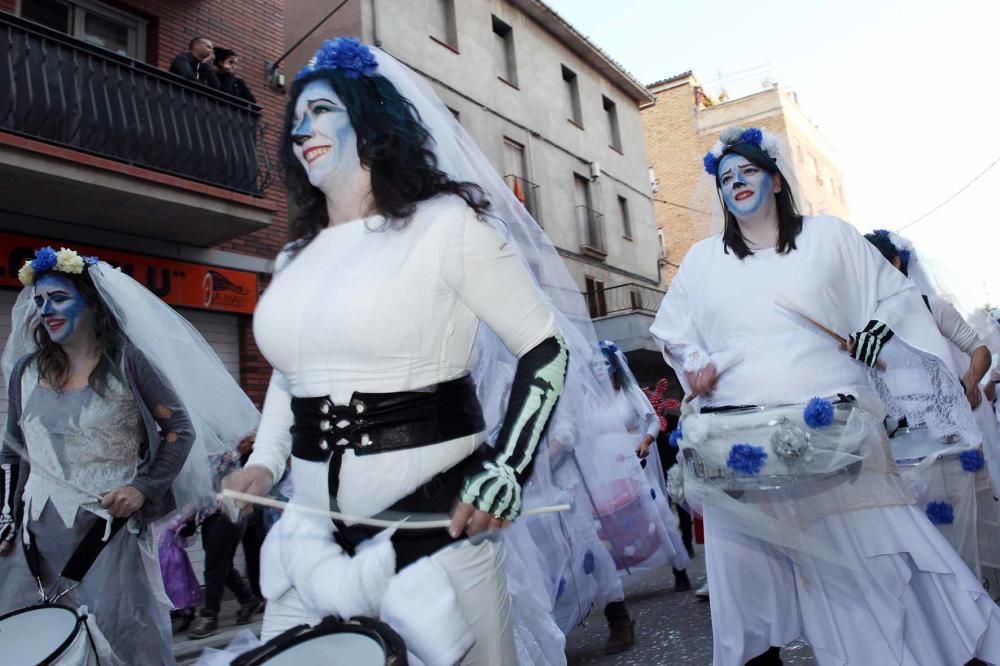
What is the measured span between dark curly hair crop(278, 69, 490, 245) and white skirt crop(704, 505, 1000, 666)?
1862mm

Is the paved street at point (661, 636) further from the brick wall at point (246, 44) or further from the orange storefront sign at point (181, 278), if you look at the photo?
the orange storefront sign at point (181, 278)

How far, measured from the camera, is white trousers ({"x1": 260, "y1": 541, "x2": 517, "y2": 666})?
1644mm

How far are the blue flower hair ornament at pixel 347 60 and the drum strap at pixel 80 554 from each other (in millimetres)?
2377

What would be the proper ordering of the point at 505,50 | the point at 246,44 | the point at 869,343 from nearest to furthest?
the point at 869,343, the point at 246,44, the point at 505,50

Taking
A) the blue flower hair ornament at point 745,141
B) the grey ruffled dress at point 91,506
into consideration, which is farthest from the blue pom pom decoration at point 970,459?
the grey ruffled dress at point 91,506

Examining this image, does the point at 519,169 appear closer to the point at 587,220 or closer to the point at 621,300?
the point at 587,220

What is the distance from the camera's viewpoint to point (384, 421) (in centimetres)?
171

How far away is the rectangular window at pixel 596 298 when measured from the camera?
21.4 m

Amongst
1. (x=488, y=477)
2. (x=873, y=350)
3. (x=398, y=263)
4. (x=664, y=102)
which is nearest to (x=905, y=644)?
(x=873, y=350)

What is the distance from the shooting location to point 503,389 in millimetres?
2428

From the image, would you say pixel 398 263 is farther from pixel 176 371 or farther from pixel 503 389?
pixel 176 371

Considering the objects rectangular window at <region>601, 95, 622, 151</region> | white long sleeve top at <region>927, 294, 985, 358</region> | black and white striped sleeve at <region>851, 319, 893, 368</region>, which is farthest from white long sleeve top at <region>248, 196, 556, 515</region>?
rectangular window at <region>601, 95, 622, 151</region>

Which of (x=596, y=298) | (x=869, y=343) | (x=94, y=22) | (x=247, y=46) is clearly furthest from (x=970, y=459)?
(x=596, y=298)

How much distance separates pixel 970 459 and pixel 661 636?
1.99 metres
